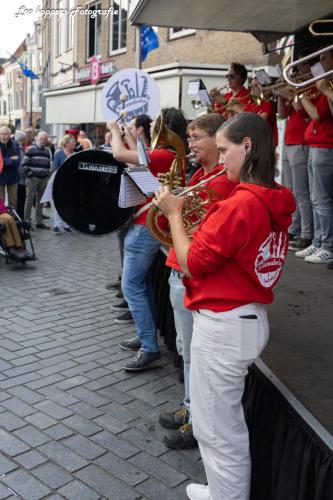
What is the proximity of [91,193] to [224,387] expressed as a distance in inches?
77.1

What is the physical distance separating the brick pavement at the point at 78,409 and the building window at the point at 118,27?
13.8 meters

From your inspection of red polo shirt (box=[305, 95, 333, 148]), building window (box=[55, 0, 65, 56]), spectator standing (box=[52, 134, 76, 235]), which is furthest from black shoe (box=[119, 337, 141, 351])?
building window (box=[55, 0, 65, 56])

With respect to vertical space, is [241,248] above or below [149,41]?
below

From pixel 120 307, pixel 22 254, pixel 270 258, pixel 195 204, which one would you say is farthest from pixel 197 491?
pixel 22 254

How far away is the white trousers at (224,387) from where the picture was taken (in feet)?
6.63

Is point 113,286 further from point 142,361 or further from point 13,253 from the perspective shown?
point 142,361

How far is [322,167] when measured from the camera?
4801 millimetres

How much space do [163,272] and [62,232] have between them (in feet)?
18.5

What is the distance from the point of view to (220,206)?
2.00m

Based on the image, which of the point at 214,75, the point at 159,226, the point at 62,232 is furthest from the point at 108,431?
the point at 214,75

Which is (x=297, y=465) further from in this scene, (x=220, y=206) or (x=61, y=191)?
(x=61, y=191)

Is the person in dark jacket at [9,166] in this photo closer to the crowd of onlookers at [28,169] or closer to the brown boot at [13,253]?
the crowd of onlookers at [28,169]

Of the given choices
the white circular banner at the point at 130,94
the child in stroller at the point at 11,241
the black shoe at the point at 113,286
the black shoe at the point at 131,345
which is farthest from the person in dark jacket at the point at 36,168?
the black shoe at the point at 131,345

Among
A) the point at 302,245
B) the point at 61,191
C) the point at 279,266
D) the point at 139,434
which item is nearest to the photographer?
the point at 279,266
